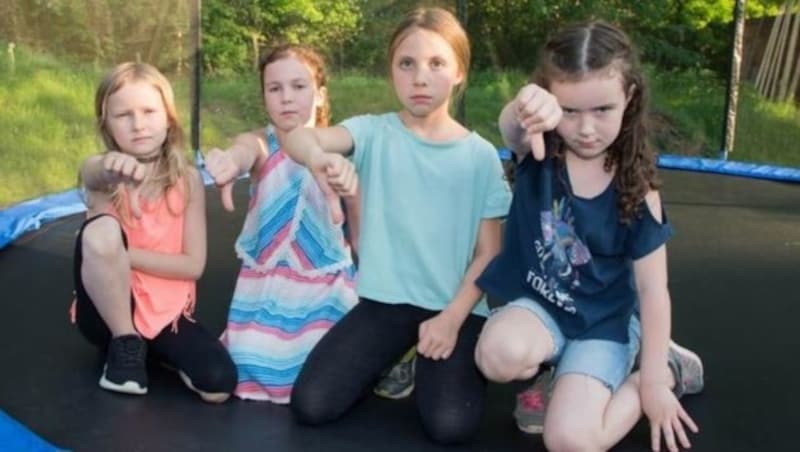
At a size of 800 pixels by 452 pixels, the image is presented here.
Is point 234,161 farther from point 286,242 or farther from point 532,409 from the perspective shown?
point 532,409

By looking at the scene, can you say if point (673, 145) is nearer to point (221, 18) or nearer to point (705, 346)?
point (221, 18)

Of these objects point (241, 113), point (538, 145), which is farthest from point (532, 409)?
point (241, 113)

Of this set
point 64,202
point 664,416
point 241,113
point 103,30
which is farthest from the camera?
point 241,113

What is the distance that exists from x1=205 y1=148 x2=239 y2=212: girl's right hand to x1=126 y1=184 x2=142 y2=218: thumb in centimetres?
23

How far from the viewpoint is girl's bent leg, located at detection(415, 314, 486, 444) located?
5.02 feet

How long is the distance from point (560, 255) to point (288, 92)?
59cm

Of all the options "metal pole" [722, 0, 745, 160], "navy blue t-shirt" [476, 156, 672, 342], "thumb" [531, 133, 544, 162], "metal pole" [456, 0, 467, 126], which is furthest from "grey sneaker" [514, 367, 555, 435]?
"metal pole" [722, 0, 745, 160]

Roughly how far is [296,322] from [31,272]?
102 cm

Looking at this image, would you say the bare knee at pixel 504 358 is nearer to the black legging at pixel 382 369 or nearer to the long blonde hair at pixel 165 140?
the black legging at pixel 382 369

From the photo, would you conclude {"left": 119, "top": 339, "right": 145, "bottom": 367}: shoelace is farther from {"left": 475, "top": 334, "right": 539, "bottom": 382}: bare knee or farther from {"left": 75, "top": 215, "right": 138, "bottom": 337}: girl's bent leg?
{"left": 475, "top": 334, "right": 539, "bottom": 382}: bare knee

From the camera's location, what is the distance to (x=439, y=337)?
1642 mm

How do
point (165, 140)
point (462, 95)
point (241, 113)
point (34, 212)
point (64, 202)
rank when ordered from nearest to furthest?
1. point (165, 140)
2. point (34, 212)
3. point (64, 202)
4. point (241, 113)
5. point (462, 95)

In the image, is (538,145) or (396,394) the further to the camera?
(396,394)

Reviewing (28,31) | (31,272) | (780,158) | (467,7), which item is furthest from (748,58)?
(31,272)
